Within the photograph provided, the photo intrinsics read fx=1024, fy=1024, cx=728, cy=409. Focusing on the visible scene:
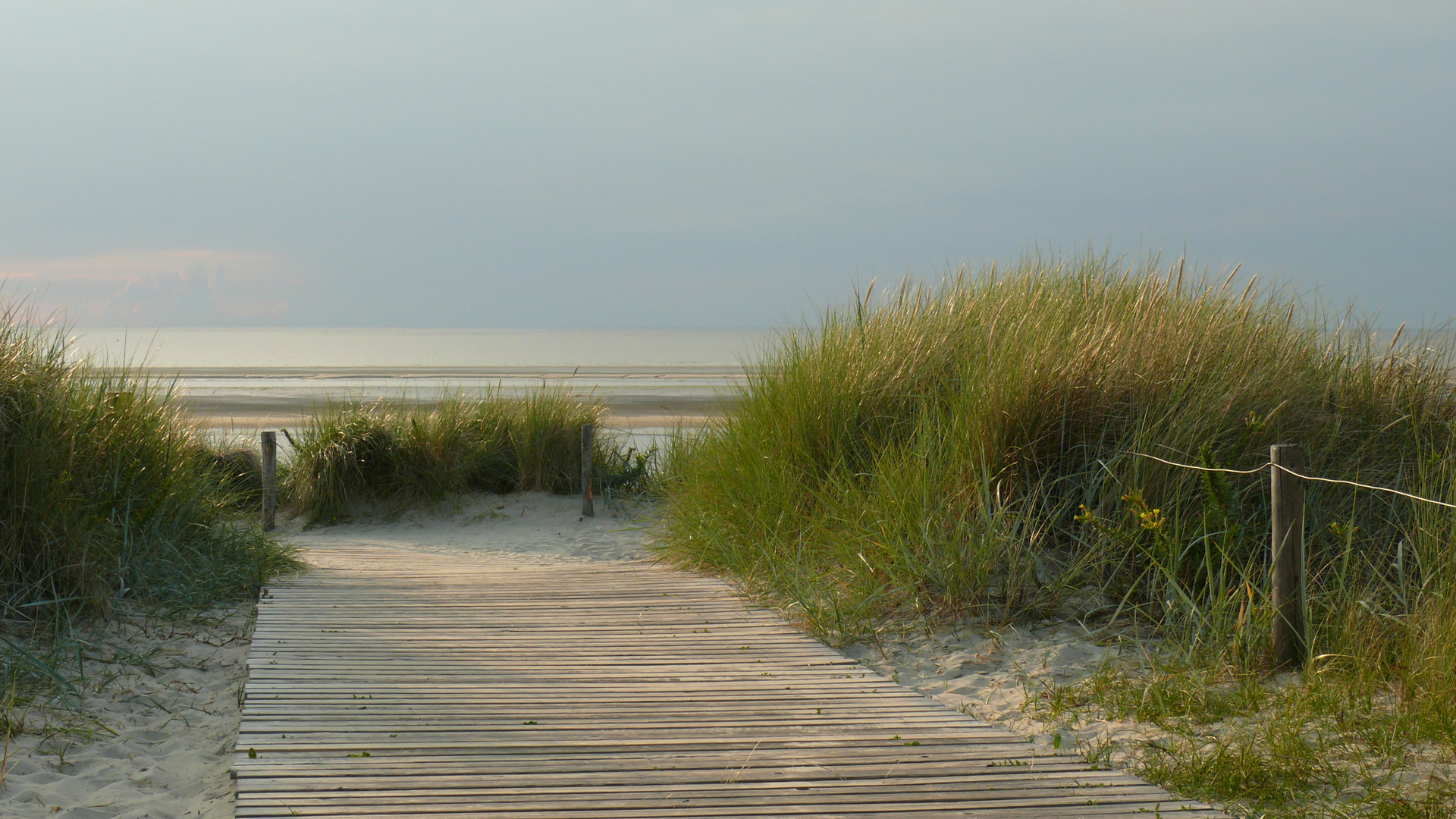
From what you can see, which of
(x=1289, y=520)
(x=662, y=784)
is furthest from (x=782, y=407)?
(x=662, y=784)

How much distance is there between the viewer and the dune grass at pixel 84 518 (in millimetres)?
4172

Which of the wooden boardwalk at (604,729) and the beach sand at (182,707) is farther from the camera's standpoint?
the beach sand at (182,707)

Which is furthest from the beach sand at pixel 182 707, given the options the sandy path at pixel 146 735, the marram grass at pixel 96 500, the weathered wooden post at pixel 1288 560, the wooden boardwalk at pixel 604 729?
the weathered wooden post at pixel 1288 560

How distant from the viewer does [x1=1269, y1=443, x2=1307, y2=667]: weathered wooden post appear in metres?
3.74

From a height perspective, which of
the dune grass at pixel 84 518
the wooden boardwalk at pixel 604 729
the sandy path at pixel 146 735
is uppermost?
the dune grass at pixel 84 518

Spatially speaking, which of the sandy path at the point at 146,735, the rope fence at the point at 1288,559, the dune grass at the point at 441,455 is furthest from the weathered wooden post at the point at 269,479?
the rope fence at the point at 1288,559

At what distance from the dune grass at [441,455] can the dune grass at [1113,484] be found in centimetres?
438

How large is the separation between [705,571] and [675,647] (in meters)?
1.76

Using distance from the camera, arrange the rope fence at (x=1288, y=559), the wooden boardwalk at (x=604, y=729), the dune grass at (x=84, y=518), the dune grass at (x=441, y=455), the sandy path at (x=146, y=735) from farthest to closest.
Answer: the dune grass at (x=441, y=455) < the dune grass at (x=84, y=518) < the rope fence at (x=1288, y=559) < the sandy path at (x=146, y=735) < the wooden boardwalk at (x=604, y=729)

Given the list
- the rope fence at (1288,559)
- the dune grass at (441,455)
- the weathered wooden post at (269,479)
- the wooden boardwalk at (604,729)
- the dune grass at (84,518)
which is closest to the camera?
the wooden boardwalk at (604,729)

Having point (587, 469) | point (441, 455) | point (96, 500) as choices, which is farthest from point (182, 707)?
point (441, 455)

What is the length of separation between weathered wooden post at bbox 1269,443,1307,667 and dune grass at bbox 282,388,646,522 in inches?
299

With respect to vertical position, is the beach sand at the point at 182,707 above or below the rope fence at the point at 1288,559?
below

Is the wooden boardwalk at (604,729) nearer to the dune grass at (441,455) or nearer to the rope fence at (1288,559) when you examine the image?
the rope fence at (1288,559)
